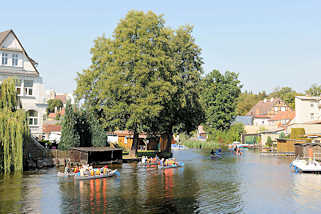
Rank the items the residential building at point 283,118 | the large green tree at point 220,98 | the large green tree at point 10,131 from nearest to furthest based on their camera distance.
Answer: the large green tree at point 10,131 < the large green tree at point 220,98 < the residential building at point 283,118

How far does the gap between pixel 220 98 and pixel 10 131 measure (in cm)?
7461

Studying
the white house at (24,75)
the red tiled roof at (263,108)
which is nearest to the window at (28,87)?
the white house at (24,75)

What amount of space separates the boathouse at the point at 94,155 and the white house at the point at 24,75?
7.86 m

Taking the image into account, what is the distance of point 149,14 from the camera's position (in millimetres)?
59562

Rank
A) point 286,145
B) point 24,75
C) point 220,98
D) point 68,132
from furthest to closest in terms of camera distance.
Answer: point 220,98 < point 286,145 < point 24,75 < point 68,132

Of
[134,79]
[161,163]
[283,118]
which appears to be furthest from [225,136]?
[161,163]

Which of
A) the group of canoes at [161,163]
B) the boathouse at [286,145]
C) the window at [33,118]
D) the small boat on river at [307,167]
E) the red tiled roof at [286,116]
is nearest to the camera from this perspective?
the small boat on river at [307,167]

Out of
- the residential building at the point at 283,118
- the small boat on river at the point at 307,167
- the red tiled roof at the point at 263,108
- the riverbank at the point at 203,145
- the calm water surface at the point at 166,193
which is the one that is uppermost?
the red tiled roof at the point at 263,108

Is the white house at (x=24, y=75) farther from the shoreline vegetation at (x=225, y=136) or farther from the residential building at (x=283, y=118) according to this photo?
the residential building at (x=283, y=118)

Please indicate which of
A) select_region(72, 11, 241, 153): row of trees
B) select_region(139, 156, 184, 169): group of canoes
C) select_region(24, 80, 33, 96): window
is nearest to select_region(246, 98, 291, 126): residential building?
select_region(72, 11, 241, 153): row of trees

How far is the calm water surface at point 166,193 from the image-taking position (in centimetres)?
2788

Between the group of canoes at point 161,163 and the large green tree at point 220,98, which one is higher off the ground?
the large green tree at point 220,98

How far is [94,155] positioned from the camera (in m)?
54.2

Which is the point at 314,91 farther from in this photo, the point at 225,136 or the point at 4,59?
the point at 4,59
